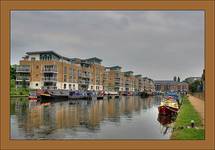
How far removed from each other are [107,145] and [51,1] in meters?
8.15

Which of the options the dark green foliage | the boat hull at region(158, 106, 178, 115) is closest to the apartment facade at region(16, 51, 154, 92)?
the dark green foliage

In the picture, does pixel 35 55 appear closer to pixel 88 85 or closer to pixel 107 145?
pixel 88 85

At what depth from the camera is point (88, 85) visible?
130 metres

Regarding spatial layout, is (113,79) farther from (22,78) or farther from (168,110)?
(168,110)

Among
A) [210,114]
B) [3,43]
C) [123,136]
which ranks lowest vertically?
[123,136]

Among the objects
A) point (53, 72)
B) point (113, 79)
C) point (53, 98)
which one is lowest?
point (53, 98)

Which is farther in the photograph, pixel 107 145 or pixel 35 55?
pixel 35 55

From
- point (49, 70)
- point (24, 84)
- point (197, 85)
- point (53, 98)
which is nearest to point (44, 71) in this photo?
point (49, 70)

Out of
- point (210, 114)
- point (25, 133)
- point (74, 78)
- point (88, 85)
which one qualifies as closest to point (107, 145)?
point (210, 114)

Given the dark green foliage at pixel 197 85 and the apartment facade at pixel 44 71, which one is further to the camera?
the apartment facade at pixel 44 71

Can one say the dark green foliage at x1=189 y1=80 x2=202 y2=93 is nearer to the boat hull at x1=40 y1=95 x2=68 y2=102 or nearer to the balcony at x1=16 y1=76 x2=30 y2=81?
the boat hull at x1=40 y1=95 x2=68 y2=102

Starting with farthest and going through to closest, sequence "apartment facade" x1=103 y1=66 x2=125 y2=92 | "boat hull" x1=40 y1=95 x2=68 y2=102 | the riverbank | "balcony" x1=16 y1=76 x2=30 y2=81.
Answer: "apartment facade" x1=103 y1=66 x2=125 y2=92
"balcony" x1=16 y1=76 x2=30 y2=81
the riverbank
"boat hull" x1=40 y1=95 x2=68 y2=102

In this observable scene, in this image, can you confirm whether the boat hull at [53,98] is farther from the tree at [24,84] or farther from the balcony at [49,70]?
the balcony at [49,70]

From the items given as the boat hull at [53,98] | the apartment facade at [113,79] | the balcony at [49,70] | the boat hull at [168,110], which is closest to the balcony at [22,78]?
the balcony at [49,70]
